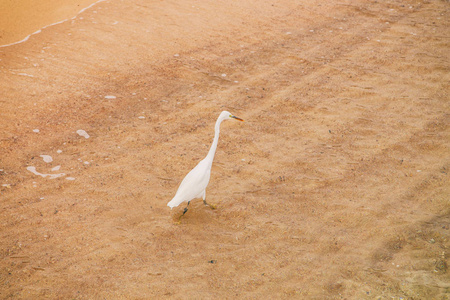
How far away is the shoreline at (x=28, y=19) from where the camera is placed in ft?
28.1

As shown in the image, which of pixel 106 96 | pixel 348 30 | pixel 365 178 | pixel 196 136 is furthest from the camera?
pixel 348 30

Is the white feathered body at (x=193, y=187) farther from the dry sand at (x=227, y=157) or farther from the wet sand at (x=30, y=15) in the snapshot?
the wet sand at (x=30, y=15)

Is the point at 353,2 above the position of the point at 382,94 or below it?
above

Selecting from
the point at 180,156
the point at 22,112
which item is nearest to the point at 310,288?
the point at 180,156

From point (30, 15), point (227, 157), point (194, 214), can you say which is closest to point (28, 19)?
point (30, 15)

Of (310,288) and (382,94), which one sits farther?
(382,94)

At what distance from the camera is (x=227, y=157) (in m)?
5.91

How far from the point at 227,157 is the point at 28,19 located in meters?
6.63

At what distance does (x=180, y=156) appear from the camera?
5.82 m

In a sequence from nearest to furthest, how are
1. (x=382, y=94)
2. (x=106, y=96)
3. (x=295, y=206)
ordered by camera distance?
(x=295, y=206), (x=106, y=96), (x=382, y=94)

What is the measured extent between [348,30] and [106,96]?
626 centimetres

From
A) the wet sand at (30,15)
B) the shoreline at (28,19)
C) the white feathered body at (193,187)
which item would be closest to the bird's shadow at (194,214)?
the white feathered body at (193,187)

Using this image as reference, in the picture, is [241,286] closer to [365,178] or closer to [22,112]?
[365,178]

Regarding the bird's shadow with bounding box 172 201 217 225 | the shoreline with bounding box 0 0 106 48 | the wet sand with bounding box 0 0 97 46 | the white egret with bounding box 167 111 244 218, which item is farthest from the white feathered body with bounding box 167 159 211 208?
the wet sand with bounding box 0 0 97 46
